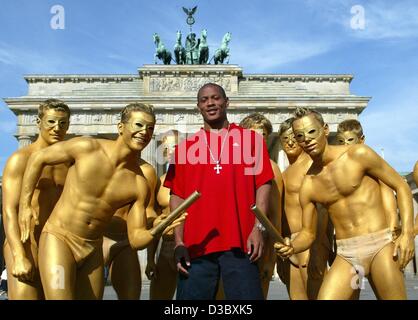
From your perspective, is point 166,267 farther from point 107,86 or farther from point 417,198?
point 107,86

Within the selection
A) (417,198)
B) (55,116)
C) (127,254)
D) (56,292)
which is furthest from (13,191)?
(417,198)

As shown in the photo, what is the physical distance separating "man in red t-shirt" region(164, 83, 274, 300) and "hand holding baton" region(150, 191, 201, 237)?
0.54 ft

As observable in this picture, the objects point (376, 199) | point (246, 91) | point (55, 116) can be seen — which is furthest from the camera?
point (246, 91)

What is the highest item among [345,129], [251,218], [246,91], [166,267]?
[246,91]

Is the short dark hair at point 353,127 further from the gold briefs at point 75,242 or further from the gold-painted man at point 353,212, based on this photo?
the gold briefs at point 75,242

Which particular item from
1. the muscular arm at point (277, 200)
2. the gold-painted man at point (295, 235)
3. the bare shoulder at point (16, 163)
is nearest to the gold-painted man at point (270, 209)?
the muscular arm at point (277, 200)

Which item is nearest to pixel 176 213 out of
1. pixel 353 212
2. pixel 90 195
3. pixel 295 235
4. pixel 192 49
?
pixel 90 195

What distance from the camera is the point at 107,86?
3625cm

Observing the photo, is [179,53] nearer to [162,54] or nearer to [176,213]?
[162,54]

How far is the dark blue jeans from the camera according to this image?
3691 millimetres

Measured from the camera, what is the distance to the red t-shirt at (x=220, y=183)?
383cm

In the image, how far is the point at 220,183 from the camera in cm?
390

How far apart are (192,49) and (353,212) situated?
3645 centimetres
